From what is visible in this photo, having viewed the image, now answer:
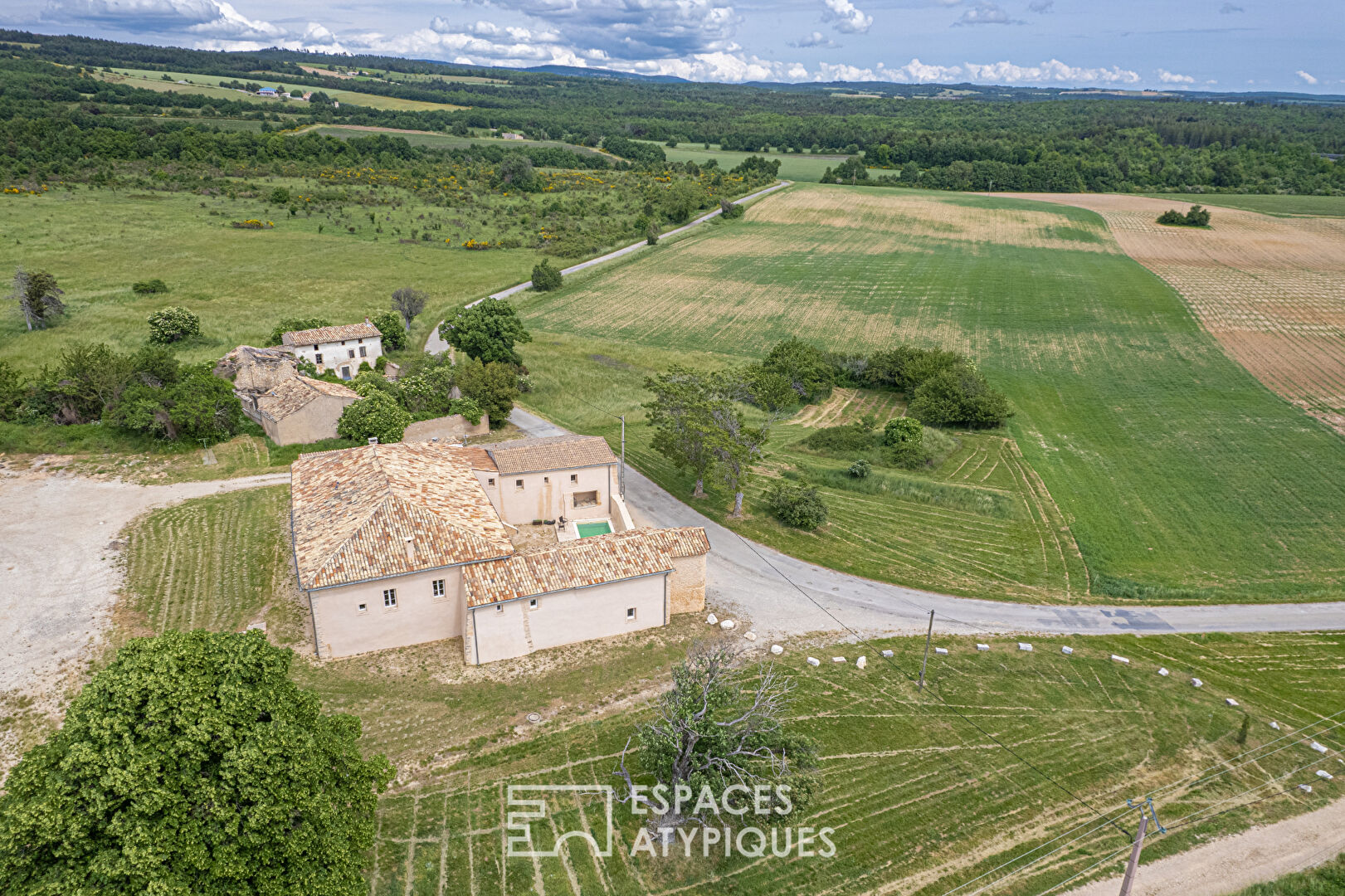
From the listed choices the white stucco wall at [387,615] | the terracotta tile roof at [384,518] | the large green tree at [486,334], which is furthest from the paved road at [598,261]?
the white stucco wall at [387,615]

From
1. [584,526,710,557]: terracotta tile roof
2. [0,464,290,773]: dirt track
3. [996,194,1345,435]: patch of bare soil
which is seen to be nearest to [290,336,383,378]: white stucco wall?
[0,464,290,773]: dirt track

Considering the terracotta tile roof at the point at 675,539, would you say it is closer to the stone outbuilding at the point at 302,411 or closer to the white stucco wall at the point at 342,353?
the stone outbuilding at the point at 302,411

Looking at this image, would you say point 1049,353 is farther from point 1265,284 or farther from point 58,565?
point 58,565

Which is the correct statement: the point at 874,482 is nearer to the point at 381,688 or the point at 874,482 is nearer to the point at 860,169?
the point at 381,688

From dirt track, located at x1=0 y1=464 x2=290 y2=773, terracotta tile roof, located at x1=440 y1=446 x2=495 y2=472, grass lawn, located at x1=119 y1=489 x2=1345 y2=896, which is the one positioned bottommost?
grass lawn, located at x1=119 y1=489 x2=1345 y2=896

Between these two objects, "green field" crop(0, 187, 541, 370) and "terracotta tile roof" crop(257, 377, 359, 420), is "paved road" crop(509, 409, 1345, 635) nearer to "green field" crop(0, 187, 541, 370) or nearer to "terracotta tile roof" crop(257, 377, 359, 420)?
"terracotta tile roof" crop(257, 377, 359, 420)

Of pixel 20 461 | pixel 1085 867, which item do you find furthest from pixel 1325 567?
pixel 20 461

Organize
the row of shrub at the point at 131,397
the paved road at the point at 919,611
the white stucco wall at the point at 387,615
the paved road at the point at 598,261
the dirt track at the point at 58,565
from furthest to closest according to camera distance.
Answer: the paved road at the point at 598,261
the row of shrub at the point at 131,397
the paved road at the point at 919,611
the white stucco wall at the point at 387,615
the dirt track at the point at 58,565
